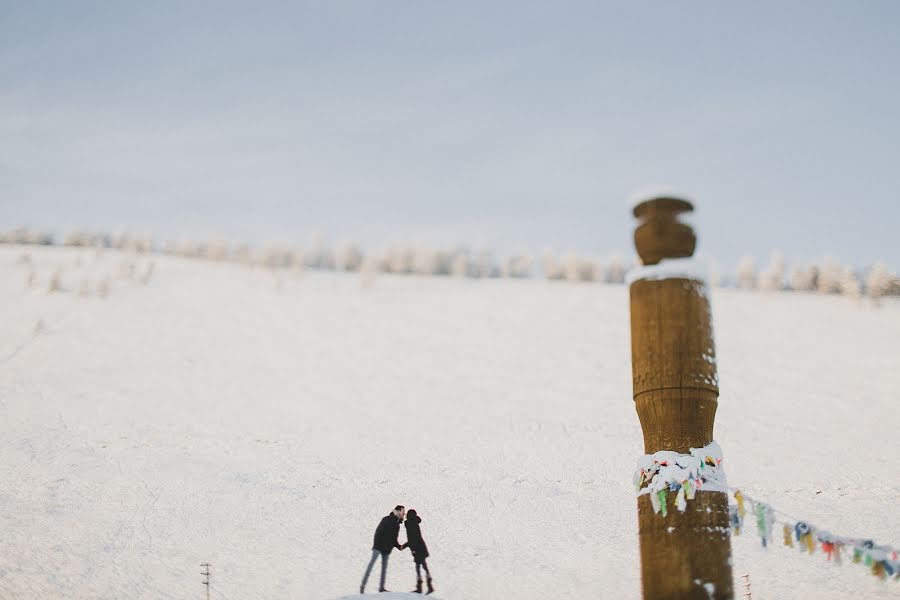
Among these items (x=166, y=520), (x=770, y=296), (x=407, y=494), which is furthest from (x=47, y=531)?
(x=770, y=296)

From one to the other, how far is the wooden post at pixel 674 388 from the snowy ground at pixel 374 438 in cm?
1163

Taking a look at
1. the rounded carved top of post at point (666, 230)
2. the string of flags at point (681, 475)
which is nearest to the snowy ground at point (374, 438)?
the string of flags at point (681, 475)

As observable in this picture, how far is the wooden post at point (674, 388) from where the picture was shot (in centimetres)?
303

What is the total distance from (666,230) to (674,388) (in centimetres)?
70

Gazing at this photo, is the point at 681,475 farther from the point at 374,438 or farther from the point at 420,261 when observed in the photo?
the point at 420,261

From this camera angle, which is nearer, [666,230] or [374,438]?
[666,230]

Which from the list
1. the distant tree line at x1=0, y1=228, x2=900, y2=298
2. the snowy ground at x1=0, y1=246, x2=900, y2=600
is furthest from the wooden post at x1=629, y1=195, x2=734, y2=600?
the distant tree line at x1=0, y1=228, x2=900, y2=298

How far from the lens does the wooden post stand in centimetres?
303

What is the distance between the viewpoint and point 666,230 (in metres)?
3.42

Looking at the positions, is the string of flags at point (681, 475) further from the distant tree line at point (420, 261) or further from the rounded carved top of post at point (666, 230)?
Answer: the distant tree line at point (420, 261)

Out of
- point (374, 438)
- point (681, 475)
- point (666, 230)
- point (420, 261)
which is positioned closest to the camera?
point (681, 475)

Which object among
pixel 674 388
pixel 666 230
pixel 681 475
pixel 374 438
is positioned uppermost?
pixel 666 230

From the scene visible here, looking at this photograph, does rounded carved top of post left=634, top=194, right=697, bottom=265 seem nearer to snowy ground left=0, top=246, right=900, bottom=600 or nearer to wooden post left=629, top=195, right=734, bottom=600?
wooden post left=629, top=195, right=734, bottom=600

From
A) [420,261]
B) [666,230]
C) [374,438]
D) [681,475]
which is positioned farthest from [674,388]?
[420,261]
